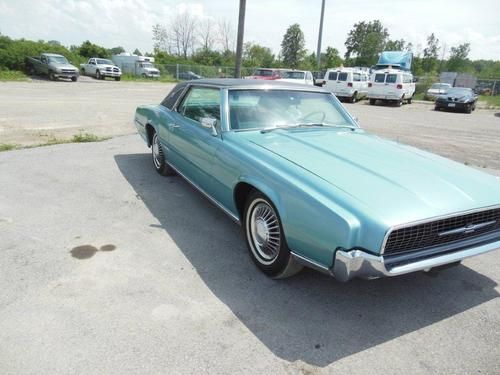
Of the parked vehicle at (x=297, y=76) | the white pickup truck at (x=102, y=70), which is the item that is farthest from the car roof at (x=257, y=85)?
the white pickup truck at (x=102, y=70)

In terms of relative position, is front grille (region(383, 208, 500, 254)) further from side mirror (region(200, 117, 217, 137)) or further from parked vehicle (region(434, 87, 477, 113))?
parked vehicle (region(434, 87, 477, 113))

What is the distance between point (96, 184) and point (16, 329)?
2934mm

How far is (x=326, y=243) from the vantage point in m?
2.32

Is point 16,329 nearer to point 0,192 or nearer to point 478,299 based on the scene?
point 0,192

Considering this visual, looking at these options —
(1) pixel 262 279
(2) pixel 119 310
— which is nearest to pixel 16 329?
(2) pixel 119 310

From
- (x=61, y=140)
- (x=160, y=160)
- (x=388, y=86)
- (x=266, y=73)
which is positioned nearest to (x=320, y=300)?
(x=160, y=160)

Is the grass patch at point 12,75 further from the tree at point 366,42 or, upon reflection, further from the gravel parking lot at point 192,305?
the tree at point 366,42

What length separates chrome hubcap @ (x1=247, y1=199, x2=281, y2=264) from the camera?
115 inches

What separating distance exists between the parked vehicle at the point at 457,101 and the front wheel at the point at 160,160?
18.5 meters

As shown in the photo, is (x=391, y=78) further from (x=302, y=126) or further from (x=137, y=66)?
(x=137, y=66)

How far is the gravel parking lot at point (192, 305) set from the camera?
220 centimetres

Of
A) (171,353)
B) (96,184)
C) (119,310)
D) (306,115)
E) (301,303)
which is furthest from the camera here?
(96,184)

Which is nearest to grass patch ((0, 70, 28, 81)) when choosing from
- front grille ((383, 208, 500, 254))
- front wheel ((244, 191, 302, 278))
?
front wheel ((244, 191, 302, 278))

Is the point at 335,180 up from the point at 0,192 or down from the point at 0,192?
up
